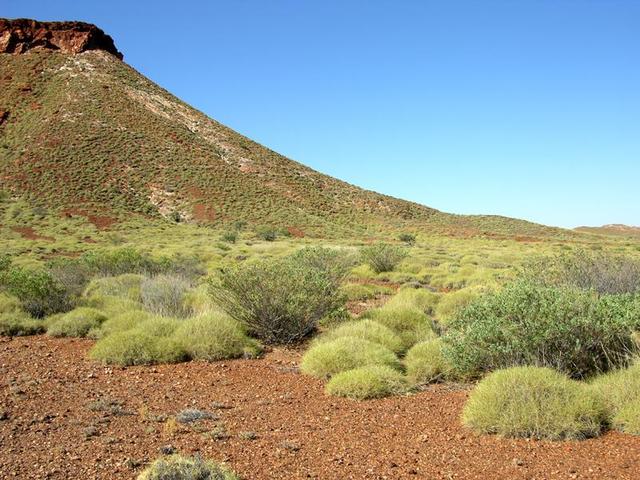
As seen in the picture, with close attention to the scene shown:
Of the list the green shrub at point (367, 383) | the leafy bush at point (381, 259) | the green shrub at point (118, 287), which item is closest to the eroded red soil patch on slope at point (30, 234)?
the leafy bush at point (381, 259)

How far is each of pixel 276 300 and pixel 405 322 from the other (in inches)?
93.9

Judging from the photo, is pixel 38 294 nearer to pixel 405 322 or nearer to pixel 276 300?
pixel 276 300

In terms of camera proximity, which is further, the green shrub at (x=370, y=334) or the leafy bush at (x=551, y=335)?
the green shrub at (x=370, y=334)

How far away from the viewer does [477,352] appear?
721 cm

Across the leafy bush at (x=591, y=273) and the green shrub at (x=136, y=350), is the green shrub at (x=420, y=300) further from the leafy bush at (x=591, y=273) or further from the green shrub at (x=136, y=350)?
the green shrub at (x=136, y=350)

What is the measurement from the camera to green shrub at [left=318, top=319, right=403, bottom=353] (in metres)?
9.00

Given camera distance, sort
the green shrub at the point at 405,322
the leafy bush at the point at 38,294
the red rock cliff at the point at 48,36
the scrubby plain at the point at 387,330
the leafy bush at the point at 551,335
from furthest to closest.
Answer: the red rock cliff at the point at 48,36
the leafy bush at the point at 38,294
the green shrub at the point at 405,322
the leafy bush at the point at 551,335
the scrubby plain at the point at 387,330

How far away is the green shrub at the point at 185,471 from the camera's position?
432 centimetres

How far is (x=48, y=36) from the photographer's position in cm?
7162

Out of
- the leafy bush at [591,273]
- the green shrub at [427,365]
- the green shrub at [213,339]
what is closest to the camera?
the green shrub at [427,365]

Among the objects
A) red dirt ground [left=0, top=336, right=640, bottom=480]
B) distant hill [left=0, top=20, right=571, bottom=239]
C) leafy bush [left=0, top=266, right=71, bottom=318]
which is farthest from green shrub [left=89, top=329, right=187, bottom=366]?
distant hill [left=0, top=20, right=571, bottom=239]

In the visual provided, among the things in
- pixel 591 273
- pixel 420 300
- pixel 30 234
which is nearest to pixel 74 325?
pixel 420 300

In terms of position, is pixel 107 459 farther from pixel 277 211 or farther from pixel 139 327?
pixel 277 211

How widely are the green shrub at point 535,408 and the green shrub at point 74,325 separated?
288 inches
